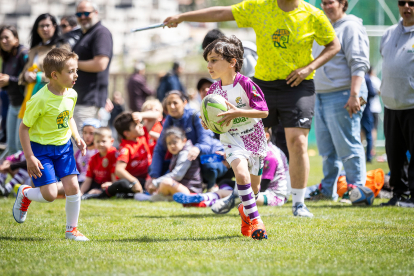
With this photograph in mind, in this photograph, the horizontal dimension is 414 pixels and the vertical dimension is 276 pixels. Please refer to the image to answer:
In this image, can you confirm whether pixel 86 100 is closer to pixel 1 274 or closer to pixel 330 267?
pixel 1 274

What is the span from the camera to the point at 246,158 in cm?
412

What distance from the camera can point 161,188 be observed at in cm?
675

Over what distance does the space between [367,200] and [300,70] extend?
2.06 meters

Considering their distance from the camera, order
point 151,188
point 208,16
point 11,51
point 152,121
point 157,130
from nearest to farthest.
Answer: point 208,16 < point 151,188 < point 11,51 < point 157,130 < point 152,121

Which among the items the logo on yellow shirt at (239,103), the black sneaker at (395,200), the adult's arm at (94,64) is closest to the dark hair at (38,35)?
the adult's arm at (94,64)

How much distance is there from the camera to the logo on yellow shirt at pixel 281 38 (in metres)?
4.78

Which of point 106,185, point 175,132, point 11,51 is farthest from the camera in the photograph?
point 11,51

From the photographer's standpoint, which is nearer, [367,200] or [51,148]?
[51,148]

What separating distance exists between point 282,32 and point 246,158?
56.8 inches

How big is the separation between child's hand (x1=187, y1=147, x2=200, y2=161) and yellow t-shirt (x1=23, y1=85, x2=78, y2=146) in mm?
2686

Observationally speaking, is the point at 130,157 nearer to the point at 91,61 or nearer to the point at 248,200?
the point at 91,61

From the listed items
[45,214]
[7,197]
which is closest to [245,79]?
[45,214]

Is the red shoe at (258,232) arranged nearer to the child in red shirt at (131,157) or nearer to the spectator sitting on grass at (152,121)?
the child in red shirt at (131,157)

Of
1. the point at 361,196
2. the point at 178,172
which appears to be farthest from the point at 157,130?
the point at 361,196
